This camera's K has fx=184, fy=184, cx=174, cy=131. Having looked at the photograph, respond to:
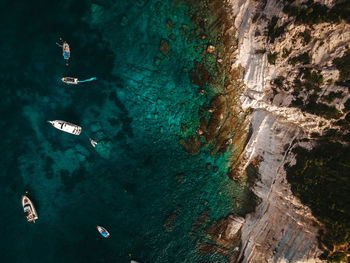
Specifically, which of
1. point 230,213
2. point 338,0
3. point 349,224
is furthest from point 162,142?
point 338,0

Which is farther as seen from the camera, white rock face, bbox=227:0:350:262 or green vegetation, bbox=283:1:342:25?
white rock face, bbox=227:0:350:262

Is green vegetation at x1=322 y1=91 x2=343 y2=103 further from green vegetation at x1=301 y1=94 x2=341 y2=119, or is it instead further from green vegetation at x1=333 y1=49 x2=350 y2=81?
green vegetation at x1=333 y1=49 x2=350 y2=81

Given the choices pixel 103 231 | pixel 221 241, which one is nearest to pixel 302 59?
pixel 221 241

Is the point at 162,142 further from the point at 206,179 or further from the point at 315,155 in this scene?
the point at 315,155

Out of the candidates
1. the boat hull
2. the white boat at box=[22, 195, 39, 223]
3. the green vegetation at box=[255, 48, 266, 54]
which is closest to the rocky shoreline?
the green vegetation at box=[255, 48, 266, 54]

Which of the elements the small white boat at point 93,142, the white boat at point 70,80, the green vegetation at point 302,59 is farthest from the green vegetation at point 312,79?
the white boat at point 70,80

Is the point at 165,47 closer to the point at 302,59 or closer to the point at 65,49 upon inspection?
the point at 65,49
